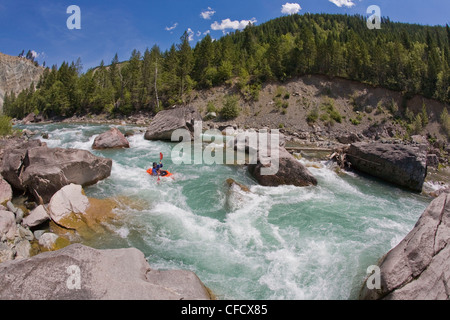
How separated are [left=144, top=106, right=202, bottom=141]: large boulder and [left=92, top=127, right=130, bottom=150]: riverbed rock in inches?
156

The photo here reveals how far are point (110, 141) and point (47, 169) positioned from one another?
9.80 meters

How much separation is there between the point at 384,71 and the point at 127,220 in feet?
185

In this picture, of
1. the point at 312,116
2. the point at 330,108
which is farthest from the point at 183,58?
the point at 330,108

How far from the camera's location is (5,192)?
10.2m

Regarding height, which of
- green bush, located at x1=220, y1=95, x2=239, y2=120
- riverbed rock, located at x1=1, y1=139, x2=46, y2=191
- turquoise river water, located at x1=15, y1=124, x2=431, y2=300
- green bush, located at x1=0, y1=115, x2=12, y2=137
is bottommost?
turquoise river water, located at x1=15, y1=124, x2=431, y2=300

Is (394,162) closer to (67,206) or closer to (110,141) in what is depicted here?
(67,206)

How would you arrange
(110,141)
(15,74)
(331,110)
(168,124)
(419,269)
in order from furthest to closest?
(15,74) < (331,110) < (168,124) < (110,141) < (419,269)

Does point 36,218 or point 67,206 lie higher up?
point 67,206

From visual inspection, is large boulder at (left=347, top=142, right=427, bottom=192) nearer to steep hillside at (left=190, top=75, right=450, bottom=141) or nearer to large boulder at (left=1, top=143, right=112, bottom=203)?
large boulder at (left=1, top=143, right=112, bottom=203)

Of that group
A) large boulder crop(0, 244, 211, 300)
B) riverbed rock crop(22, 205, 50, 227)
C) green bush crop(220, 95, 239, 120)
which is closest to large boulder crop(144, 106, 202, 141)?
riverbed rock crop(22, 205, 50, 227)

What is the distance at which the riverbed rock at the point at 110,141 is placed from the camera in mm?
19620

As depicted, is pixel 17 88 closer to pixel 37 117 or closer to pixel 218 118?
pixel 37 117

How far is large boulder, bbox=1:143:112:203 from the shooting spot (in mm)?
10344

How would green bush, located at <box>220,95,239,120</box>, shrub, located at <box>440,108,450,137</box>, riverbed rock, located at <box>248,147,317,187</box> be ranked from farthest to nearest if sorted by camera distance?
green bush, located at <box>220,95,239,120</box>, shrub, located at <box>440,108,450,137</box>, riverbed rock, located at <box>248,147,317,187</box>
